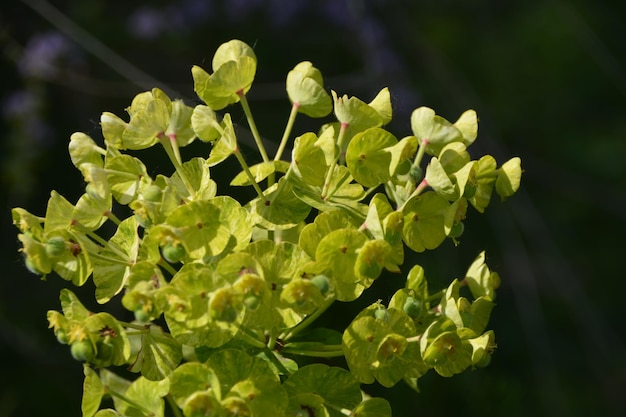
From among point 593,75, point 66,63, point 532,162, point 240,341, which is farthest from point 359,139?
point 593,75

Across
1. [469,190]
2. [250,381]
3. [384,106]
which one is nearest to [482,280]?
[469,190]

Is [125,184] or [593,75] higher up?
[125,184]

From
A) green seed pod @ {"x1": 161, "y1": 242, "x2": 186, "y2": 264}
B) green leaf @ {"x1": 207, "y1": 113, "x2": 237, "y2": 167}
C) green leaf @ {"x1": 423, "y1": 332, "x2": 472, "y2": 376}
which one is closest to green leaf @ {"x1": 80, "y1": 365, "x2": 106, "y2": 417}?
green seed pod @ {"x1": 161, "y1": 242, "x2": 186, "y2": 264}

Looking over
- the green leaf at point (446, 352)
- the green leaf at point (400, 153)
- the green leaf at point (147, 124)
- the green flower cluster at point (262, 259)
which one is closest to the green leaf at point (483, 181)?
the green flower cluster at point (262, 259)

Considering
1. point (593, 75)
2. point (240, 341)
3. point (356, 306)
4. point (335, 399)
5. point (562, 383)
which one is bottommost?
point (562, 383)

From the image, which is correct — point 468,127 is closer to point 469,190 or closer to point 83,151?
point 469,190

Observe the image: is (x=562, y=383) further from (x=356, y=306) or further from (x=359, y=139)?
(x=359, y=139)
